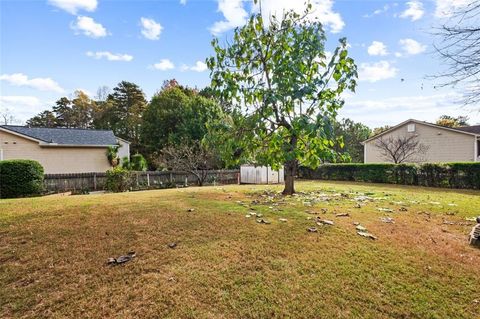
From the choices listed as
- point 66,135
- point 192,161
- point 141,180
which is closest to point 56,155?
point 66,135

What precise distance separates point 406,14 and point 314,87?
3029mm

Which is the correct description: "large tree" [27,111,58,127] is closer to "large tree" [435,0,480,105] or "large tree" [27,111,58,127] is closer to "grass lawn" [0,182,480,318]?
"grass lawn" [0,182,480,318]

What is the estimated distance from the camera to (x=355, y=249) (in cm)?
315

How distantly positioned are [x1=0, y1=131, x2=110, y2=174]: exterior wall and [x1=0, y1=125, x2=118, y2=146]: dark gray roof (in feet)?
Result: 1.38

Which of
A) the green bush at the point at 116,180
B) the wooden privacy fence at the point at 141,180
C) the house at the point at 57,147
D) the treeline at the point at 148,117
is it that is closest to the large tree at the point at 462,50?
the green bush at the point at 116,180

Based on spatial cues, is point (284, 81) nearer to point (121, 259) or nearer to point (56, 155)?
point (121, 259)

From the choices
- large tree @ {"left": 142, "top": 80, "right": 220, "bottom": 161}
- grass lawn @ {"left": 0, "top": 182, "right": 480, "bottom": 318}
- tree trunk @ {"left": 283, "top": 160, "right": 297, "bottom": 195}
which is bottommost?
grass lawn @ {"left": 0, "top": 182, "right": 480, "bottom": 318}

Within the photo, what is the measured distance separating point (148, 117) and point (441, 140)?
25605 millimetres

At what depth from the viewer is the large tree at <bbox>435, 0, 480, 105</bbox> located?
174 inches

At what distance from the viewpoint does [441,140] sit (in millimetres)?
19141

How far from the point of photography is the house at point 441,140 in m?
18.1

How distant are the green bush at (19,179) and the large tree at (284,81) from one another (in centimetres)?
974

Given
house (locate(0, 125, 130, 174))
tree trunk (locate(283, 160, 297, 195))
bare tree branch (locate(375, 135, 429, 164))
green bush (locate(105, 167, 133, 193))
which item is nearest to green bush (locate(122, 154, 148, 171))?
house (locate(0, 125, 130, 174))

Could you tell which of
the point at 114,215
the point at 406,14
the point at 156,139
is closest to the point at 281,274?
the point at 114,215
